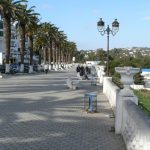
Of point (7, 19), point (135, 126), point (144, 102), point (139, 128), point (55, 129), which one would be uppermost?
point (7, 19)

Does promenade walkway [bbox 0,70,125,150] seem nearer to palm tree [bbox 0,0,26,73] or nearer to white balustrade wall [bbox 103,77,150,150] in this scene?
white balustrade wall [bbox 103,77,150,150]

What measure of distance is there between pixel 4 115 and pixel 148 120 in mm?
8456

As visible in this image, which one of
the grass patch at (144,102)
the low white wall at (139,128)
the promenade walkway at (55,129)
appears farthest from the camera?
the grass patch at (144,102)

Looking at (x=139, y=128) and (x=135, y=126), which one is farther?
(x=135, y=126)

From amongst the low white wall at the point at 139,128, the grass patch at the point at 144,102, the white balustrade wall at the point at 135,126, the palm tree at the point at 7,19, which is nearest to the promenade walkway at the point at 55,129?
the white balustrade wall at the point at 135,126

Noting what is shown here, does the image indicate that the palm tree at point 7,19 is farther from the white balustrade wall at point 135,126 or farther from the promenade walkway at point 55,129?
the white balustrade wall at point 135,126

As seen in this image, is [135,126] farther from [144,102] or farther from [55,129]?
[144,102]

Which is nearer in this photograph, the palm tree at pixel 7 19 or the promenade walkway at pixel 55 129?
the promenade walkway at pixel 55 129

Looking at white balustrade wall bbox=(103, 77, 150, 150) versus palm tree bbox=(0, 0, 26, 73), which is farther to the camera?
palm tree bbox=(0, 0, 26, 73)

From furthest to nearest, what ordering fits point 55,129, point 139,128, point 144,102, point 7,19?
1. point 7,19
2. point 144,102
3. point 55,129
4. point 139,128

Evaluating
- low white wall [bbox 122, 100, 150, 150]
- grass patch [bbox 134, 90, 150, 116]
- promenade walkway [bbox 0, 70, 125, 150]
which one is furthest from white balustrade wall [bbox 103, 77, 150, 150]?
grass patch [bbox 134, 90, 150, 116]

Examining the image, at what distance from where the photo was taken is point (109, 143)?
10461 millimetres

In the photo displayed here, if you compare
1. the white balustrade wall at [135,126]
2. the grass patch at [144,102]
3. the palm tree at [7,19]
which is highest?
the palm tree at [7,19]

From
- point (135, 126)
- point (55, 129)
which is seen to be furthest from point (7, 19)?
point (135, 126)
